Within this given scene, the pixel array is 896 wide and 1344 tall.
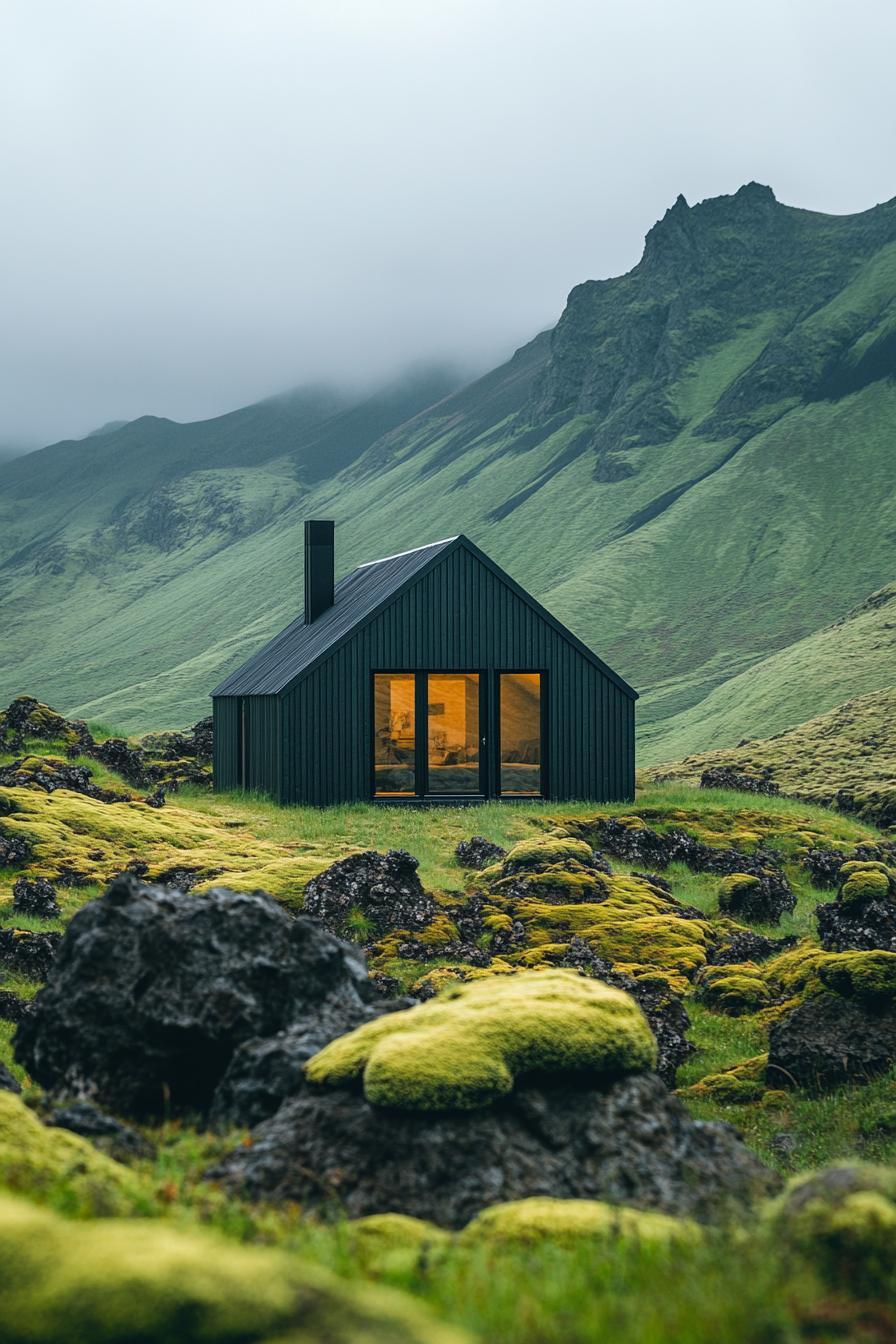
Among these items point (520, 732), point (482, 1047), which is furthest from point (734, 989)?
point (520, 732)

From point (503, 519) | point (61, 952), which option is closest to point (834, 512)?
point (503, 519)

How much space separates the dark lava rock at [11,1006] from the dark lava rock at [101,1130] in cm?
839

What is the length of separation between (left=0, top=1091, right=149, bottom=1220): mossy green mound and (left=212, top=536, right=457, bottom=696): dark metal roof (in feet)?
91.2

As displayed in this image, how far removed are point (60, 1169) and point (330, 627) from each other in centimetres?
3200

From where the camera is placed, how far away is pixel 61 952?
10062mm

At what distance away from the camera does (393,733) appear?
118 ft

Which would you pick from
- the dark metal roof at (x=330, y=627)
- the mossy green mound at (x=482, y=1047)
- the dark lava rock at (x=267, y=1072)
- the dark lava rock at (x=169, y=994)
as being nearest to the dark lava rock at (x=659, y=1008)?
the dark lava rock at (x=169, y=994)

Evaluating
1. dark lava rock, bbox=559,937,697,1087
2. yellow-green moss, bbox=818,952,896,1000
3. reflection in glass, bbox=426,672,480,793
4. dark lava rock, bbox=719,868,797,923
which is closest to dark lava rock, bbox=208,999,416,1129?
dark lava rock, bbox=559,937,697,1087

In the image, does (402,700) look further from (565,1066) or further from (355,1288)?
(355,1288)

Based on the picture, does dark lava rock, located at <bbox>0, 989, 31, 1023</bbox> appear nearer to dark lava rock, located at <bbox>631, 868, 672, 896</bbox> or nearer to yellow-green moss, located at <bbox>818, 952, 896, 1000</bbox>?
yellow-green moss, located at <bbox>818, 952, 896, 1000</bbox>

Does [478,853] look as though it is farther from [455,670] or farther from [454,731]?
[455,670]

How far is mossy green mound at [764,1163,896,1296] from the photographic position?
16.5ft

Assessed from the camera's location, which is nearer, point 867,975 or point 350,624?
point 867,975

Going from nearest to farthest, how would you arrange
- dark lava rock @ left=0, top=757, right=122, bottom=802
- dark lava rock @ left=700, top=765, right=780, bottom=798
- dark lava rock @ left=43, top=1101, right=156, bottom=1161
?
dark lava rock @ left=43, top=1101, right=156, bottom=1161, dark lava rock @ left=0, top=757, right=122, bottom=802, dark lava rock @ left=700, top=765, right=780, bottom=798
